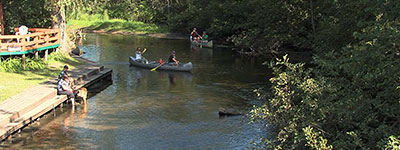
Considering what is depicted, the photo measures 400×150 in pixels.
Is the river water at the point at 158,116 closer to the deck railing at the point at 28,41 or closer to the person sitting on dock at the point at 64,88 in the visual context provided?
the person sitting on dock at the point at 64,88

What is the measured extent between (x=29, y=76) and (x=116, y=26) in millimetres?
46954

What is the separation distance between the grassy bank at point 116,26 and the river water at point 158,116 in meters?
33.7

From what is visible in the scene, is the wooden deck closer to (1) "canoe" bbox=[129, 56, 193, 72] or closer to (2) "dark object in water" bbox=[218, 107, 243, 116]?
(1) "canoe" bbox=[129, 56, 193, 72]

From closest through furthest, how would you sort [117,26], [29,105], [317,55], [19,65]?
[29,105] < [19,65] < [317,55] < [117,26]

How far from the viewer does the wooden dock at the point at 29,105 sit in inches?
622

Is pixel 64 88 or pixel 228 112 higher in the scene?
pixel 64 88

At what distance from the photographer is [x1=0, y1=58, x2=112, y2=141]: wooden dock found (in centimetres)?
1579

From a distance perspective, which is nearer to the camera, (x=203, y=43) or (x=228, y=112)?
(x=228, y=112)

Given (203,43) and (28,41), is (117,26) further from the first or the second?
(28,41)

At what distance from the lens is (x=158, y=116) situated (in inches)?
765

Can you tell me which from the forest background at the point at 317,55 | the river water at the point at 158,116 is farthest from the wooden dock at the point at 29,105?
the forest background at the point at 317,55

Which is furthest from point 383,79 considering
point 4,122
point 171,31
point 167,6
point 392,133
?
point 167,6

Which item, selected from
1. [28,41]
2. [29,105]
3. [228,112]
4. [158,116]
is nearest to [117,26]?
[28,41]

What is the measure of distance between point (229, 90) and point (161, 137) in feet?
29.2
